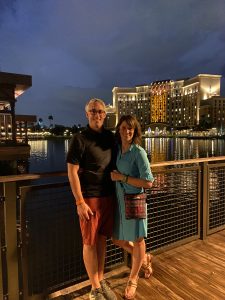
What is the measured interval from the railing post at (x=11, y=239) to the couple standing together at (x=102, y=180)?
0.53 metres

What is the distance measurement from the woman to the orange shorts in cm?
11

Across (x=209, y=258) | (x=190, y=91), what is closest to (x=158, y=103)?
(x=190, y=91)

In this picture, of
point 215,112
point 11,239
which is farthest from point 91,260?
point 215,112

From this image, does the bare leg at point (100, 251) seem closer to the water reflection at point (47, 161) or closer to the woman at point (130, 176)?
the woman at point (130, 176)

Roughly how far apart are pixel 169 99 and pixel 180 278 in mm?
154310

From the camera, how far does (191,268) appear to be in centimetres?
332

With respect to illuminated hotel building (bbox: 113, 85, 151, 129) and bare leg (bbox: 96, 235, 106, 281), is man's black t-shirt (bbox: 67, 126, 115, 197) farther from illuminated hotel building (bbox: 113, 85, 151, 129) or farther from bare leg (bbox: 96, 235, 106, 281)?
illuminated hotel building (bbox: 113, 85, 151, 129)

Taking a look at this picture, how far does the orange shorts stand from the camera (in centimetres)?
238

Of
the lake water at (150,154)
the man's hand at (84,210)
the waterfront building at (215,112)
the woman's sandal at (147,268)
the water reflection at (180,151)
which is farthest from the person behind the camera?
the waterfront building at (215,112)

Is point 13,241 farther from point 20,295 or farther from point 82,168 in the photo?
point 82,168

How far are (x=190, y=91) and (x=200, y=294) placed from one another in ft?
491

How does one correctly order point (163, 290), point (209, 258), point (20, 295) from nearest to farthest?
point (20, 295)
point (163, 290)
point (209, 258)

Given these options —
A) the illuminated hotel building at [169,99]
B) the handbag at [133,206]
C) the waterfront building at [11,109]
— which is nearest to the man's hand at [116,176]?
the handbag at [133,206]

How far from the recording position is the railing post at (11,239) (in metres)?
2.34
